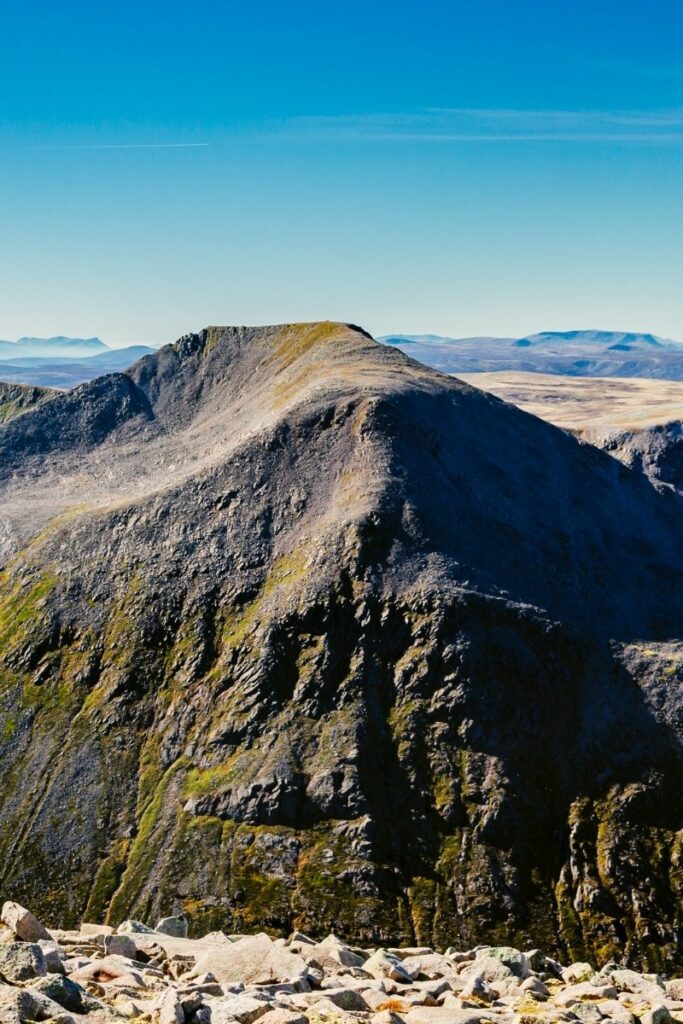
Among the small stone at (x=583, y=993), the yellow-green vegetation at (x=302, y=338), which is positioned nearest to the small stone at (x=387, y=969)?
the small stone at (x=583, y=993)

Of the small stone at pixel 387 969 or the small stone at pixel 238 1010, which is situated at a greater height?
the small stone at pixel 238 1010

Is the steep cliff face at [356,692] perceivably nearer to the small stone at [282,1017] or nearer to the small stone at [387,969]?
the small stone at [387,969]

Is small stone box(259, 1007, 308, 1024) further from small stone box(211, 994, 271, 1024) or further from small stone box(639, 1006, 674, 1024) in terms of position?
small stone box(639, 1006, 674, 1024)

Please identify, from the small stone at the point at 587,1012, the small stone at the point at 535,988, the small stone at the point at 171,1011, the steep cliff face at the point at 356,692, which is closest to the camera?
the small stone at the point at 171,1011

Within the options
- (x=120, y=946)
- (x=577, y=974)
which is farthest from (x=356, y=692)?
(x=120, y=946)

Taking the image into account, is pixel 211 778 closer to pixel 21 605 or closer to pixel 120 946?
pixel 21 605

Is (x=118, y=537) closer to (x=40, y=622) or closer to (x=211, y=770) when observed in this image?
(x=40, y=622)

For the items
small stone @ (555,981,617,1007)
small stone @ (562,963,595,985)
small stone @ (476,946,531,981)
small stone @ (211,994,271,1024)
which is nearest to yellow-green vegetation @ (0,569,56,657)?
small stone @ (476,946,531,981)
